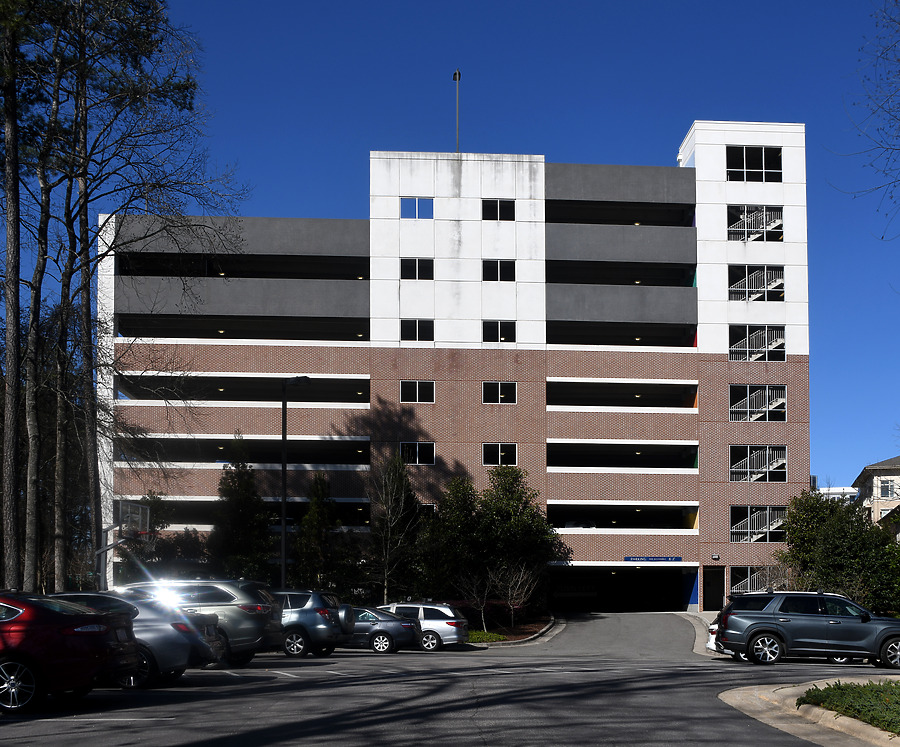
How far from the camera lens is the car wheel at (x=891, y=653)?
21.8m

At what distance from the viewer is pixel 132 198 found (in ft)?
76.6

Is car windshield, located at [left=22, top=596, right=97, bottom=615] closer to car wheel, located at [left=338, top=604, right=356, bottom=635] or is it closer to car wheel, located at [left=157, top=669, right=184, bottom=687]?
car wheel, located at [left=157, top=669, right=184, bottom=687]

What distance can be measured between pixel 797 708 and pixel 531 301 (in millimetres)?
43167

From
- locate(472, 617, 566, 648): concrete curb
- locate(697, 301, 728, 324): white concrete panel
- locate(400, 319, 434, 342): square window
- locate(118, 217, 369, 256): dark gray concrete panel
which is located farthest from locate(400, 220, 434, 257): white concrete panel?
locate(472, 617, 566, 648): concrete curb

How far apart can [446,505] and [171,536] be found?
15354 millimetres

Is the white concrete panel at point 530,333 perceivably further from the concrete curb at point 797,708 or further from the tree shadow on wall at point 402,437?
the concrete curb at point 797,708

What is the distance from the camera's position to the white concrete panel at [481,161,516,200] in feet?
183

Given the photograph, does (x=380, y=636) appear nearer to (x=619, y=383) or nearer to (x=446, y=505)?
(x=446, y=505)

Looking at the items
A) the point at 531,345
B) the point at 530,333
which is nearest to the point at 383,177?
the point at 530,333

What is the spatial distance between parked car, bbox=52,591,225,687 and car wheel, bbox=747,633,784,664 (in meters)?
12.5

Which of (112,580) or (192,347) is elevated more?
(192,347)

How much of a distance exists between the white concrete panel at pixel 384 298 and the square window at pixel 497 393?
21.4ft

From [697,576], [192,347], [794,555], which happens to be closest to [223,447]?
[192,347]

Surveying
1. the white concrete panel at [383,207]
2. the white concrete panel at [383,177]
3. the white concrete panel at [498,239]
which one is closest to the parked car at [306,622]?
the white concrete panel at [498,239]
